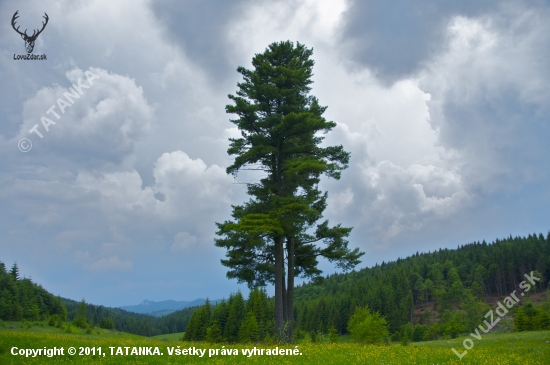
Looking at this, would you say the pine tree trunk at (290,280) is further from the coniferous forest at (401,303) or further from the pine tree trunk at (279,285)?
the coniferous forest at (401,303)

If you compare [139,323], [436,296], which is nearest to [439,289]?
[436,296]

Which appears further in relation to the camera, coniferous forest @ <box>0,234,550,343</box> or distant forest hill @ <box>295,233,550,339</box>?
distant forest hill @ <box>295,233,550,339</box>

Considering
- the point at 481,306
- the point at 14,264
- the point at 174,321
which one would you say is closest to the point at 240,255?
the point at 14,264

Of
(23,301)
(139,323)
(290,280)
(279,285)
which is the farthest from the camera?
(139,323)

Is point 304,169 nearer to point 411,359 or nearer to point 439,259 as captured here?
point 411,359

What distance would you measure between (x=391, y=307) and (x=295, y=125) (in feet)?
317

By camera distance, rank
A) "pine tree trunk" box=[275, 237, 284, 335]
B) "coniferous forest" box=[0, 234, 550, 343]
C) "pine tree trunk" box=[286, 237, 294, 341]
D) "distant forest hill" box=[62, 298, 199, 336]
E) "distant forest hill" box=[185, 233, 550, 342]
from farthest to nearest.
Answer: "distant forest hill" box=[62, 298, 199, 336], "distant forest hill" box=[185, 233, 550, 342], "coniferous forest" box=[0, 234, 550, 343], "pine tree trunk" box=[286, 237, 294, 341], "pine tree trunk" box=[275, 237, 284, 335]

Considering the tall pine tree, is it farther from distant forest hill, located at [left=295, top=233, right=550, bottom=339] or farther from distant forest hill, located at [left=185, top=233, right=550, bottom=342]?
distant forest hill, located at [left=295, top=233, right=550, bottom=339]

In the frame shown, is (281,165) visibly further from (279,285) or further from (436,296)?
(436,296)

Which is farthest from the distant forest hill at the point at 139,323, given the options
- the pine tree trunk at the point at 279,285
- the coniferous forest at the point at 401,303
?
the pine tree trunk at the point at 279,285

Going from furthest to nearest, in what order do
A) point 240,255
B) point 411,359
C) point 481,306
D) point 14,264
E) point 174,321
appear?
point 174,321, point 481,306, point 14,264, point 240,255, point 411,359

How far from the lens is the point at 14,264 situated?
8775 centimetres

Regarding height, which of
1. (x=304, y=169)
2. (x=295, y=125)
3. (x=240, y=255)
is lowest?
(x=240, y=255)

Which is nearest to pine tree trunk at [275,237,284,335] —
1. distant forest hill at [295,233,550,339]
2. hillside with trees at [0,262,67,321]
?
hillside with trees at [0,262,67,321]
